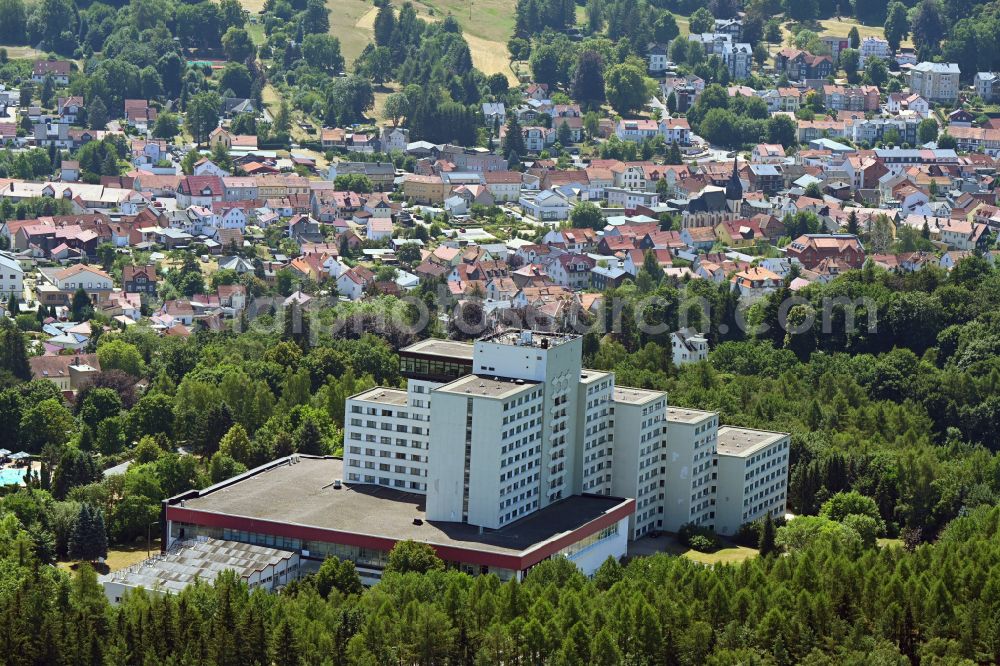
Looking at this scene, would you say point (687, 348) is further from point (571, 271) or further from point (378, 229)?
point (378, 229)

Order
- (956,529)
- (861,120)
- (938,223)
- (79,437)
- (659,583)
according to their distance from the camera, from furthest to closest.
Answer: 1. (861,120)
2. (938,223)
3. (79,437)
4. (956,529)
5. (659,583)

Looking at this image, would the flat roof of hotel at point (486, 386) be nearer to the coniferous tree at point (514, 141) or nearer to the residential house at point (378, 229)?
the residential house at point (378, 229)

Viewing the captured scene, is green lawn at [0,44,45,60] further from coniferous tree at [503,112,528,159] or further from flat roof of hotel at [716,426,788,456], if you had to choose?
flat roof of hotel at [716,426,788,456]

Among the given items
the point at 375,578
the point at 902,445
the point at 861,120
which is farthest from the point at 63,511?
the point at 861,120

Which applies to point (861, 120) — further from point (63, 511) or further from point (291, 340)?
point (63, 511)

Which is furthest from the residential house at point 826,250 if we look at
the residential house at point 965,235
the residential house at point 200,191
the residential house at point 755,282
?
the residential house at point 200,191

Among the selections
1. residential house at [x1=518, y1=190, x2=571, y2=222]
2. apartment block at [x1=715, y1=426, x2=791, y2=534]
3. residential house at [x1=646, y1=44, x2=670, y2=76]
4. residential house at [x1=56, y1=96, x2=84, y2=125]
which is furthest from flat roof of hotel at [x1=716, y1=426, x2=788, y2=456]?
residential house at [x1=646, y1=44, x2=670, y2=76]
